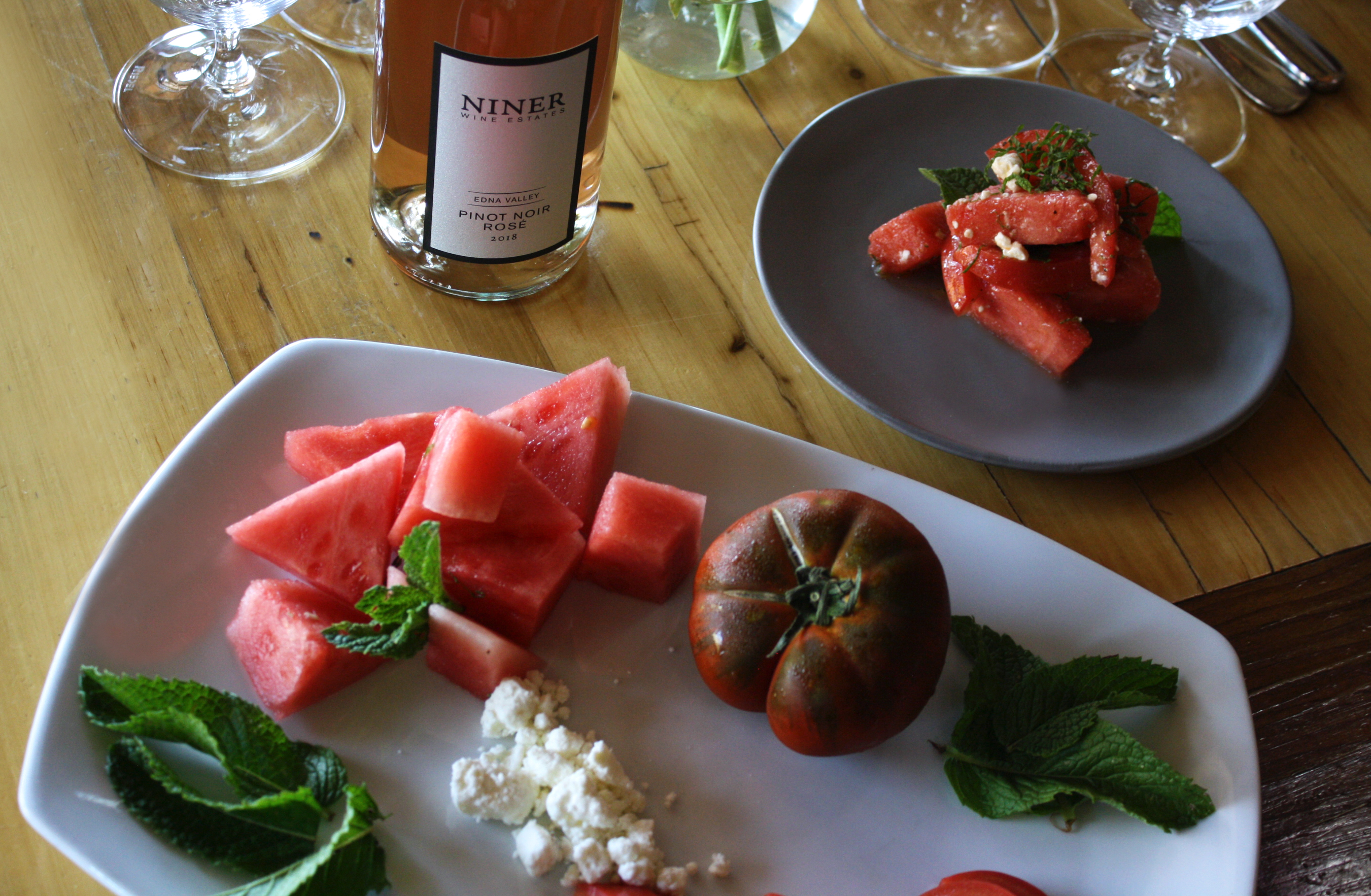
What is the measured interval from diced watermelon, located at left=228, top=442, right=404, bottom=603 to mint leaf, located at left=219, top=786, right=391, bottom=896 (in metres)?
0.19

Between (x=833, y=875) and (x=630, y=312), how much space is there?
66 centimetres

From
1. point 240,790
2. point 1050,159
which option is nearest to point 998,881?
point 240,790

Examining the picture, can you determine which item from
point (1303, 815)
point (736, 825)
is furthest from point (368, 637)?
point (1303, 815)

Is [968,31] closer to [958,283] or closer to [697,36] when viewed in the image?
[697,36]

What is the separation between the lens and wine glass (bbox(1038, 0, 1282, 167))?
151cm

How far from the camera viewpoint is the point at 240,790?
83 cm

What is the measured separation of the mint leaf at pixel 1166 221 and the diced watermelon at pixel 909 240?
0.26 m

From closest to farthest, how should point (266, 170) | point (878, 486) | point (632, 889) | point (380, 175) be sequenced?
point (632, 889)
point (878, 486)
point (380, 175)
point (266, 170)

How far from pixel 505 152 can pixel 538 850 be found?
621 millimetres

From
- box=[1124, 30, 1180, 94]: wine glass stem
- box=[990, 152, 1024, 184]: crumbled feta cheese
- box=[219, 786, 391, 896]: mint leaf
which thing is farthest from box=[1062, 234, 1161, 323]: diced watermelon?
box=[219, 786, 391, 896]: mint leaf

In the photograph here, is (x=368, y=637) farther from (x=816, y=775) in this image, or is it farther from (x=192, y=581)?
(x=816, y=775)

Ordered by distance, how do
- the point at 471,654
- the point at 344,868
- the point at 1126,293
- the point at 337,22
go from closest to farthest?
the point at 344,868
the point at 471,654
the point at 1126,293
the point at 337,22

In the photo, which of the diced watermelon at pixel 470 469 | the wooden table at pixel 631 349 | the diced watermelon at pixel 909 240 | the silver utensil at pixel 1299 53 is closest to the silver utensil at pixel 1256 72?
the silver utensil at pixel 1299 53

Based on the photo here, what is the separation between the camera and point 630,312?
1273 mm
